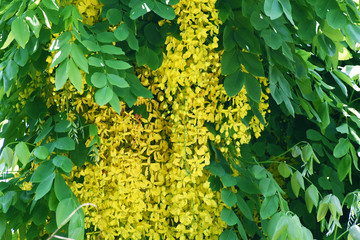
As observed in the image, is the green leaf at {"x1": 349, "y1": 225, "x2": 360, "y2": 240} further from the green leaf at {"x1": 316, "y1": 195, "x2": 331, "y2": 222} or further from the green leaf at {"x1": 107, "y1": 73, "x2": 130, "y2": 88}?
the green leaf at {"x1": 107, "y1": 73, "x2": 130, "y2": 88}

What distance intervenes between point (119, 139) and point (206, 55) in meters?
0.35

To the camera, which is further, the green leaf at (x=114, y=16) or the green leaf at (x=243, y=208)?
the green leaf at (x=243, y=208)

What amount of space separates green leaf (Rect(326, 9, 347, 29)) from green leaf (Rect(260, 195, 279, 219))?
0.49m

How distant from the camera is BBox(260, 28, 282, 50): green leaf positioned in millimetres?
1233

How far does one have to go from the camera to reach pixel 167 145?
1461mm

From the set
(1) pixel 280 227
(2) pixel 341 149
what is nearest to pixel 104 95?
(1) pixel 280 227

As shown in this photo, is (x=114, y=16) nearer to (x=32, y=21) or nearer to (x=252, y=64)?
(x=32, y=21)

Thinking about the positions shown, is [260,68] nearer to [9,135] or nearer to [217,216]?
[217,216]

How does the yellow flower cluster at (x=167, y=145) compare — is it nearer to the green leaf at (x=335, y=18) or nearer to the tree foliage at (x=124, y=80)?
the tree foliage at (x=124, y=80)

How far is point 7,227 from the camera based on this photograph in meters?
1.32

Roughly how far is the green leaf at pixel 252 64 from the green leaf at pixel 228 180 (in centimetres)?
30

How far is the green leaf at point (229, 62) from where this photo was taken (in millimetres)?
1336

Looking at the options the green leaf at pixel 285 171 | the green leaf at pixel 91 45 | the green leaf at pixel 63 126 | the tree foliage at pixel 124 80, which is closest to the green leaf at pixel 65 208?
the tree foliage at pixel 124 80

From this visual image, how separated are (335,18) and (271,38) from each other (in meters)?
0.16
